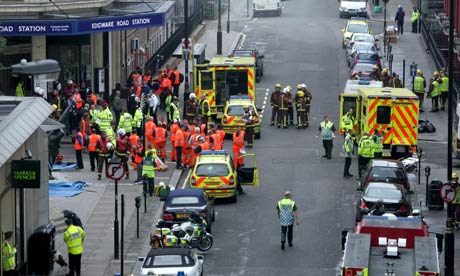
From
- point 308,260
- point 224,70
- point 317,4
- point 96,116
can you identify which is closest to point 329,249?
point 308,260

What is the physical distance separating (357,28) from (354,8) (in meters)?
10.3

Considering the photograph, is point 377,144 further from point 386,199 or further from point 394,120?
point 386,199

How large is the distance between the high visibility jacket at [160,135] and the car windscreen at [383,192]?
420 inches

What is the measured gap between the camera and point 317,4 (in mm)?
100062

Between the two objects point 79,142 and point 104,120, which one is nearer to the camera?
point 79,142

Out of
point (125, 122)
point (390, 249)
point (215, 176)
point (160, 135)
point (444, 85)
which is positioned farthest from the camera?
point (444, 85)

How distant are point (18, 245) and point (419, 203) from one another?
13.9 meters

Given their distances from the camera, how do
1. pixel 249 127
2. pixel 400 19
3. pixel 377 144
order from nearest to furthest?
pixel 377 144 → pixel 249 127 → pixel 400 19

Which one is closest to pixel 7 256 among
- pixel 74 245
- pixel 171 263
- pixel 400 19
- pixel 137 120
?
pixel 74 245

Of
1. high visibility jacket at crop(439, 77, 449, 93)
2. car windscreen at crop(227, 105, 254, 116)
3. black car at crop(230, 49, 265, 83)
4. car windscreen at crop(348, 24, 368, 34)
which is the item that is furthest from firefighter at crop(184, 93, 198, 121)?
car windscreen at crop(348, 24, 368, 34)

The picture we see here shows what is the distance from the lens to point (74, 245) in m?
34.7

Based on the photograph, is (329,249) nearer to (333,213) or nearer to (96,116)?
(333,213)

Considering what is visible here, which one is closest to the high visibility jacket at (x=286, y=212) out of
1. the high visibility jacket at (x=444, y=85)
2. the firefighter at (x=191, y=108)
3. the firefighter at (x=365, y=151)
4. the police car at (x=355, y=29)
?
the firefighter at (x=365, y=151)

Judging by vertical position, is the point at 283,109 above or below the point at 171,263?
above
